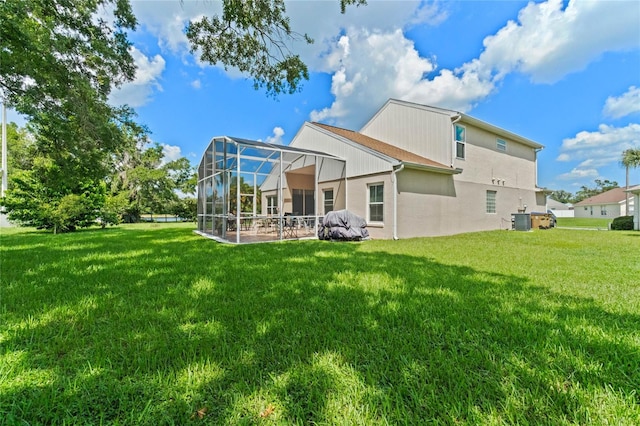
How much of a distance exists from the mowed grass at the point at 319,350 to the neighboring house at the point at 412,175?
5814mm

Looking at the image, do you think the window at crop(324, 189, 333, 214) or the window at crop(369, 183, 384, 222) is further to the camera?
the window at crop(324, 189, 333, 214)

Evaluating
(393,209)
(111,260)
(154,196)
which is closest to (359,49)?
(393,209)

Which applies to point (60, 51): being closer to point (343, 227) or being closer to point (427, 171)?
point (343, 227)

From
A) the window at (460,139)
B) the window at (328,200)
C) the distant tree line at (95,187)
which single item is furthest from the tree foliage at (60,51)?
the window at (460,139)

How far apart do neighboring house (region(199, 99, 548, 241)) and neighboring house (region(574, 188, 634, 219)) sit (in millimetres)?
33960

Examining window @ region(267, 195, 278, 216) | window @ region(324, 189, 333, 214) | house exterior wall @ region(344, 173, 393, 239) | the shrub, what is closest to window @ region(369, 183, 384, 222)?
house exterior wall @ region(344, 173, 393, 239)

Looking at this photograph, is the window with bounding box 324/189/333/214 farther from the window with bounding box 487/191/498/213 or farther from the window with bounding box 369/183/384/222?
the window with bounding box 487/191/498/213

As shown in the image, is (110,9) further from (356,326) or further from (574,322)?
(574,322)

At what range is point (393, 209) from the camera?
995cm

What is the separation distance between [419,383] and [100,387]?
204 cm

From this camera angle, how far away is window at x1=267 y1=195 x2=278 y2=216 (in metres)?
14.7

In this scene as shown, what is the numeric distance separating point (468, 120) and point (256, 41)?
1034 centimetres

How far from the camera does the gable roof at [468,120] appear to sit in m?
11.7

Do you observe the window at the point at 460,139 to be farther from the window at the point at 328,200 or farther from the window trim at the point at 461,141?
the window at the point at 328,200
